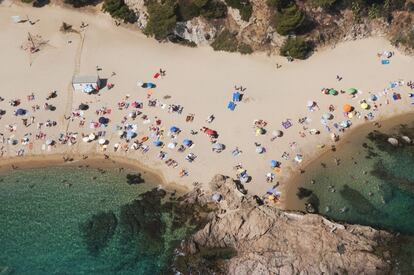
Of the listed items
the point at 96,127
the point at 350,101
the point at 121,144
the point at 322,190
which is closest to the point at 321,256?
the point at 322,190

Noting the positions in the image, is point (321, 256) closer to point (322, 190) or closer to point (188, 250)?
point (322, 190)

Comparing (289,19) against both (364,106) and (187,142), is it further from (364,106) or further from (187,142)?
(187,142)

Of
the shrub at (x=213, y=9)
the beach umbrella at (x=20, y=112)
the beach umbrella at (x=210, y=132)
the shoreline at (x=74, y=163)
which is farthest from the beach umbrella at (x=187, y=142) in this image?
the beach umbrella at (x=20, y=112)

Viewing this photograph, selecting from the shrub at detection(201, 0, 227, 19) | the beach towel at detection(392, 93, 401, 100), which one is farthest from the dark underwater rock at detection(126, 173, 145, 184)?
the beach towel at detection(392, 93, 401, 100)

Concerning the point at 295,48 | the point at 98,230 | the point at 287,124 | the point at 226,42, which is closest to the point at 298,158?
the point at 287,124

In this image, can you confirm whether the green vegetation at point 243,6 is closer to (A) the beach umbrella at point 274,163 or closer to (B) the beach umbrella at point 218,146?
(B) the beach umbrella at point 218,146
